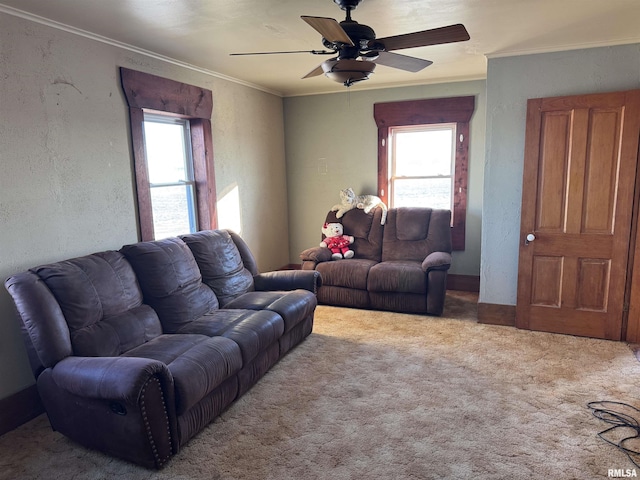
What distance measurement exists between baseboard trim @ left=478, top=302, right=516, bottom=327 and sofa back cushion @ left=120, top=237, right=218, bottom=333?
250 cm

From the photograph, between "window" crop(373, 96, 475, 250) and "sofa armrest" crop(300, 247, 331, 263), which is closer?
"sofa armrest" crop(300, 247, 331, 263)

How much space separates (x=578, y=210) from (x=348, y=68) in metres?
2.40

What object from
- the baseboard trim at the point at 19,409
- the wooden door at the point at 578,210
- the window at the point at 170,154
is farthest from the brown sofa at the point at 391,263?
the baseboard trim at the point at 19,409

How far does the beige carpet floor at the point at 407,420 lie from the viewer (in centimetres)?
213

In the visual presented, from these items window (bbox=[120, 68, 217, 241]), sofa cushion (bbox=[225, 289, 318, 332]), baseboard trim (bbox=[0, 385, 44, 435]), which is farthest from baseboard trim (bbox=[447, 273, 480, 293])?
baseboard trim (bbox=[0, 385, 44, 435])

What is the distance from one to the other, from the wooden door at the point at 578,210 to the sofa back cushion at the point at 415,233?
107cm

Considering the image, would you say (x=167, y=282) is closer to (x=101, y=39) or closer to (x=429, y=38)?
(x=101, y=39)

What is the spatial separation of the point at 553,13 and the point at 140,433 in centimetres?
339

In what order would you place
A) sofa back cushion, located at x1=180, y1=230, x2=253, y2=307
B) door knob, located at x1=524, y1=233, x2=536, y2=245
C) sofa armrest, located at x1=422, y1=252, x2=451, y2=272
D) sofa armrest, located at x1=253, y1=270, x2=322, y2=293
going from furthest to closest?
sofa armrest, located at x1=422, y1=252, x2=451, y2=272 < sofa armrest, located at x1=253, y1=270, x2=322, y2=293 < door knob, located at x1=524, y1=233, x2=536, y2=245 < sofa back cushion, located at x1=180, y1=230, x2=253, y2=307

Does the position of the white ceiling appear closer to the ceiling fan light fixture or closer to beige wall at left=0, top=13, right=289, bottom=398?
beige wall at left=0, top=13, right=289, bottom=398

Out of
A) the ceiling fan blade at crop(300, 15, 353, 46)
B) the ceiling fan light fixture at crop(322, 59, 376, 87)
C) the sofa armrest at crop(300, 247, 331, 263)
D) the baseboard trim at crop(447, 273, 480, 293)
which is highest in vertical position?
the ceiling fan blade at crop(300, 15, 353, 46)

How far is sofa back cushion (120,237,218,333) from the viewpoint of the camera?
2986 mm

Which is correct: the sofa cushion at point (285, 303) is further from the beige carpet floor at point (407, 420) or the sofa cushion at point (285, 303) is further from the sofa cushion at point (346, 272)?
the sofa cushion at point (346, 272)

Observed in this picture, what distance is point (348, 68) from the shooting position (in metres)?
2.29
